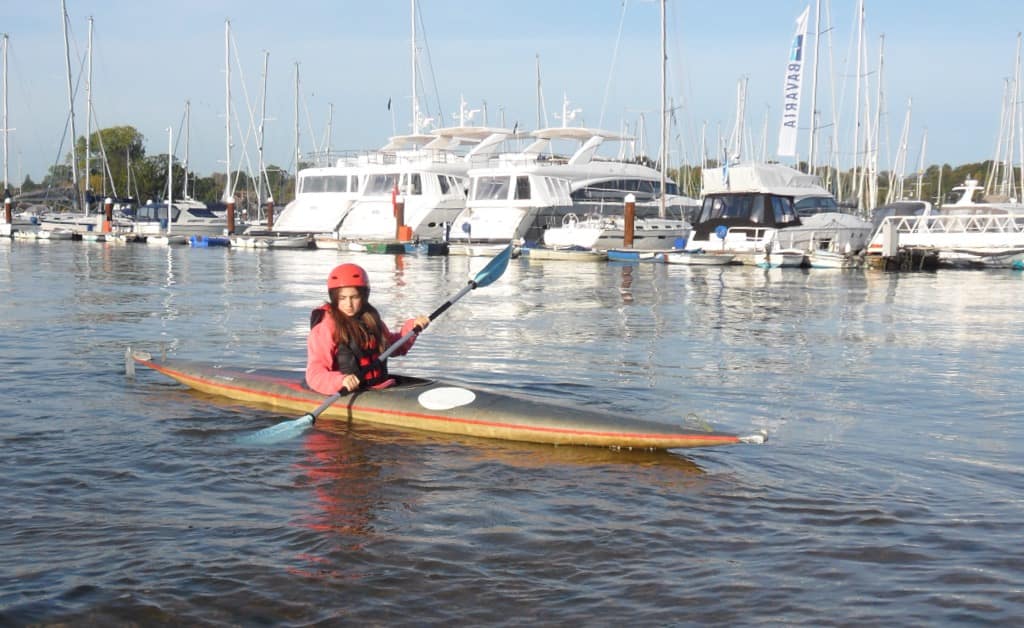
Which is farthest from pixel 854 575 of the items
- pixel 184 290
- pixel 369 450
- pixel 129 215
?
pixel 129 215

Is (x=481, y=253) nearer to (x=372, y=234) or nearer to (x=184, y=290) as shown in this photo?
(x=372, y=234)

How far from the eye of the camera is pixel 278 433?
7.67m

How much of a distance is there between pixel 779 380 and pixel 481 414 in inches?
171

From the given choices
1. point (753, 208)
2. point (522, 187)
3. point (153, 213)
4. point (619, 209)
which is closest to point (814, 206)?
point (753, 208)

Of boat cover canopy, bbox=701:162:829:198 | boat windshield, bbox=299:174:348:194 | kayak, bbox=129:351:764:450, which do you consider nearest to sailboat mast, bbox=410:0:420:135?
boat windshield, bbox=299:174:348:194

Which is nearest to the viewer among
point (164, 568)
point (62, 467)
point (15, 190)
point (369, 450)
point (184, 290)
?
point (164, 568)

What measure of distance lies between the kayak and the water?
0.13 metres

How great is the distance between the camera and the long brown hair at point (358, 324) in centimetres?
786

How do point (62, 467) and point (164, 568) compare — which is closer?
point (164, 568)

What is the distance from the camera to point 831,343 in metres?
14.0

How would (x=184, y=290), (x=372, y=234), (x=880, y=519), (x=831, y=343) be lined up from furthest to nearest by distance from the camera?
1. (x=372, y=234)
2. (x=184, y=290)
3. (x=831, y=343)
4. (x=880, y=519)

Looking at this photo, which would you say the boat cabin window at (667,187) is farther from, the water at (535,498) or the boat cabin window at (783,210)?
the water at (535,498)

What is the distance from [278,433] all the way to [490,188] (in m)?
31.0

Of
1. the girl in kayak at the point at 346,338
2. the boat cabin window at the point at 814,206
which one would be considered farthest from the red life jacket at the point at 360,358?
the boat cabin window at the point at 814,206
